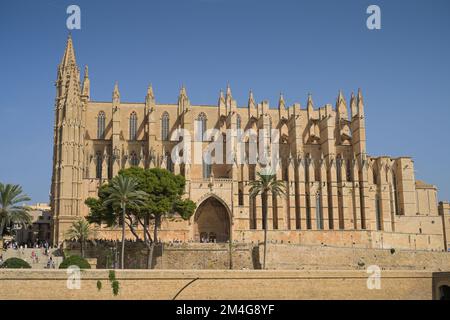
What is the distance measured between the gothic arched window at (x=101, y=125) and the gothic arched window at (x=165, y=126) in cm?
599

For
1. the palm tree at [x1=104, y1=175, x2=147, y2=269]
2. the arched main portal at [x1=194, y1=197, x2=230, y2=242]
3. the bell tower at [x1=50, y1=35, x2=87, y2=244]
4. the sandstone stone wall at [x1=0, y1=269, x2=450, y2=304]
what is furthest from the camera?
the arched main portal at [x1=194, y1=197, x2=230, y2=242]

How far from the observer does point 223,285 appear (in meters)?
34.3

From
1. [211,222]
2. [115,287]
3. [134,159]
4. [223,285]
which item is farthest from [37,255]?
[211,222]

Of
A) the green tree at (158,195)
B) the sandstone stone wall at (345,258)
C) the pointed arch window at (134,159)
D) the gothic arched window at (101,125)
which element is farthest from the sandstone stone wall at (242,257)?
the gothic arched window at (101,125)

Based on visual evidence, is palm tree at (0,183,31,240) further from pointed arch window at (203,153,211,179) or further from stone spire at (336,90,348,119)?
stone spire at (336,90,348,119)

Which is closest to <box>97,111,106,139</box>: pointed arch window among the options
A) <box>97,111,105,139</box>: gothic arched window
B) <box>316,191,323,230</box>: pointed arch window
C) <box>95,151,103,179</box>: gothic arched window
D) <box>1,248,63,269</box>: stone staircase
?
<box>97,111,105,139</box>: gothic arched window

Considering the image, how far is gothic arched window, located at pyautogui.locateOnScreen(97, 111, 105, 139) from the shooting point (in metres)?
62.7

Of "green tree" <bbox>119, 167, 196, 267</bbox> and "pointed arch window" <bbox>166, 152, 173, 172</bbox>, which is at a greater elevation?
"pointed arch window" <bbox>166, 152, 173, 172</bbox>

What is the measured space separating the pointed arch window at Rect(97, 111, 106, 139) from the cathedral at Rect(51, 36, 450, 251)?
4.0 inches

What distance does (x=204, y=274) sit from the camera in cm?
3403
